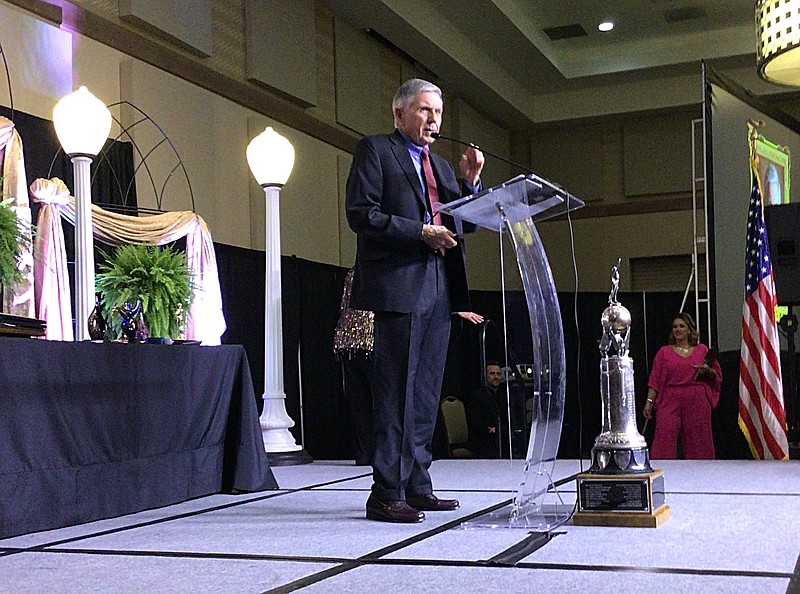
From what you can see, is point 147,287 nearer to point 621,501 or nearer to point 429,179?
point 429,179

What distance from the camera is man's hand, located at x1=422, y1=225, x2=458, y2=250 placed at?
2873 mm

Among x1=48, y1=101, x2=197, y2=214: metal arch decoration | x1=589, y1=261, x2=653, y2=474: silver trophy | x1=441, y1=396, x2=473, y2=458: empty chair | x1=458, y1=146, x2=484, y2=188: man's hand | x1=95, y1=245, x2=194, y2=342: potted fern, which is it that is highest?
x1=48, y1=101, x2=197, y2=214: metal arch decoration

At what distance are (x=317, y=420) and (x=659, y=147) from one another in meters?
6.17

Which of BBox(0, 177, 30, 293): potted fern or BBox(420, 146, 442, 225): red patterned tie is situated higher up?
BBox(420, 146, 442, 225): red patterned tie

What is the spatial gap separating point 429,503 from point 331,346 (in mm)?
5582

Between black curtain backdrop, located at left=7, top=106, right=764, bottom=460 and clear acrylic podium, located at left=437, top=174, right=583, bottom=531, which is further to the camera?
black curtain backdrop, located at left=7, top=106, right=764, bottom=460

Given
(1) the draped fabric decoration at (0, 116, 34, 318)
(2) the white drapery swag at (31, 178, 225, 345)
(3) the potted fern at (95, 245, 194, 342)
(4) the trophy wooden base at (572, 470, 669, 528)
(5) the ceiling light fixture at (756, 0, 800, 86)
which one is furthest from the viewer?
(2) the white drapery swag at (31, 178, 225, 345)

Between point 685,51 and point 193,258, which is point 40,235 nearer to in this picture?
point 193,258

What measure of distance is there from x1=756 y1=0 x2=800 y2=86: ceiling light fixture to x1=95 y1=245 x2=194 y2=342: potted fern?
122 inches

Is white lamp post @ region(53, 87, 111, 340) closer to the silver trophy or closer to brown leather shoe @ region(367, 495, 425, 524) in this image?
brown leather shoe @ region(367, 495, 425, 524)

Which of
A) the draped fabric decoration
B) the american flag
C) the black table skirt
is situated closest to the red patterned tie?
the black table skirt

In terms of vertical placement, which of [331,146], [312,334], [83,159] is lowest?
[312,334]

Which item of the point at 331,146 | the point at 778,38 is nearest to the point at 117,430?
the point at 778,38

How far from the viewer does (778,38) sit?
4867 millimetres
